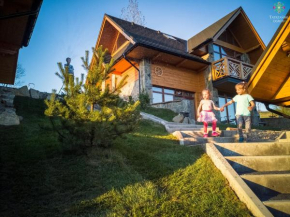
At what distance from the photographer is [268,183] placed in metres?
2.91

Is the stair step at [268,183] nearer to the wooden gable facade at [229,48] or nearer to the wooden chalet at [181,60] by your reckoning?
the wooden chalet at [181,60]

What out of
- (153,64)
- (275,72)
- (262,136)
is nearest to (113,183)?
(262,136)

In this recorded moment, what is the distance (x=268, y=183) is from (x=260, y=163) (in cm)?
57

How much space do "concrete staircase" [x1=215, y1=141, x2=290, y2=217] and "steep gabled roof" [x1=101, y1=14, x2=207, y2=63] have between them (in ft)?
31.9

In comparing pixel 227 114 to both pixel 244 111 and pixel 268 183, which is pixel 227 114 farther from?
pixel 268 183

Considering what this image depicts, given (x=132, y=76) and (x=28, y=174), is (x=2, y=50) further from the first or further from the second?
(x=132, y=76)

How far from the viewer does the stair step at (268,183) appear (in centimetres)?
285

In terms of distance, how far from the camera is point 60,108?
11.4 feet

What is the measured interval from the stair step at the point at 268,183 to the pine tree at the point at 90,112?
222 centimetres

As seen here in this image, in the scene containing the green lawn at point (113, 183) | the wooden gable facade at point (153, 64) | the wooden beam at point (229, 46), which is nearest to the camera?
the green lawn at point (113, 183)

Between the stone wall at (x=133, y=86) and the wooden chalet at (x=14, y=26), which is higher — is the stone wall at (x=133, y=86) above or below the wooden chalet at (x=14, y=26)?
above

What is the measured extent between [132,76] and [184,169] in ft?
39.1

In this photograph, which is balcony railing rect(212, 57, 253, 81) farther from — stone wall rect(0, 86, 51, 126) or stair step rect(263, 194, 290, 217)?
stone wall rect(0, 86, 51, 126)

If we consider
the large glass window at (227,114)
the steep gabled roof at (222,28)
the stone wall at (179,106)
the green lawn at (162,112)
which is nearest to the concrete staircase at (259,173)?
the stone wall at (179,106)
